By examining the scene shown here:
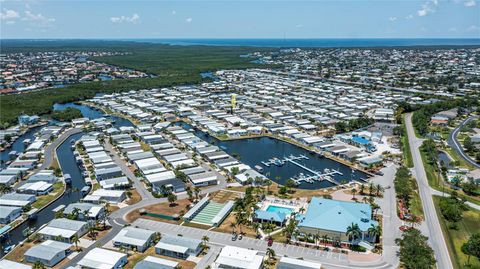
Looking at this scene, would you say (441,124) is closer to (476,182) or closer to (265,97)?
(476,182)

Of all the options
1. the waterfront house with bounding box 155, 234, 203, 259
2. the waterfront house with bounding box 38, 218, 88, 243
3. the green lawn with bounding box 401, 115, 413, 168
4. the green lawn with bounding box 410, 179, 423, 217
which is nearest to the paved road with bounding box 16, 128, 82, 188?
the waterfront house with bounding box 38, 218, 88, 243

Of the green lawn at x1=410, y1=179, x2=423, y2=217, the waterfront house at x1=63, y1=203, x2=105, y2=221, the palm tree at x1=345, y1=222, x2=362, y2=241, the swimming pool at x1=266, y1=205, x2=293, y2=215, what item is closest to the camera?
the palm tree at x1=345, y1=222, x2=362, y2=241

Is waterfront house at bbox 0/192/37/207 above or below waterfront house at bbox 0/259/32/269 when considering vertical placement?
above

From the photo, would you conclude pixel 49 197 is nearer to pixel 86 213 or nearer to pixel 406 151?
pixel 86 213

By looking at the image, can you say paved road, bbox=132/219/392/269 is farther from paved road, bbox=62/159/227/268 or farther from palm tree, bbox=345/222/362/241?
palm tree, bbox=345/222/362/241

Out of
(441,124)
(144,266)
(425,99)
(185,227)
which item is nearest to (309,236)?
(185,227)

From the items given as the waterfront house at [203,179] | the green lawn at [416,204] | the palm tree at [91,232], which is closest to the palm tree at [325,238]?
the green lawn at [416,204]

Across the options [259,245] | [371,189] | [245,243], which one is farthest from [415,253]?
[371,189]
